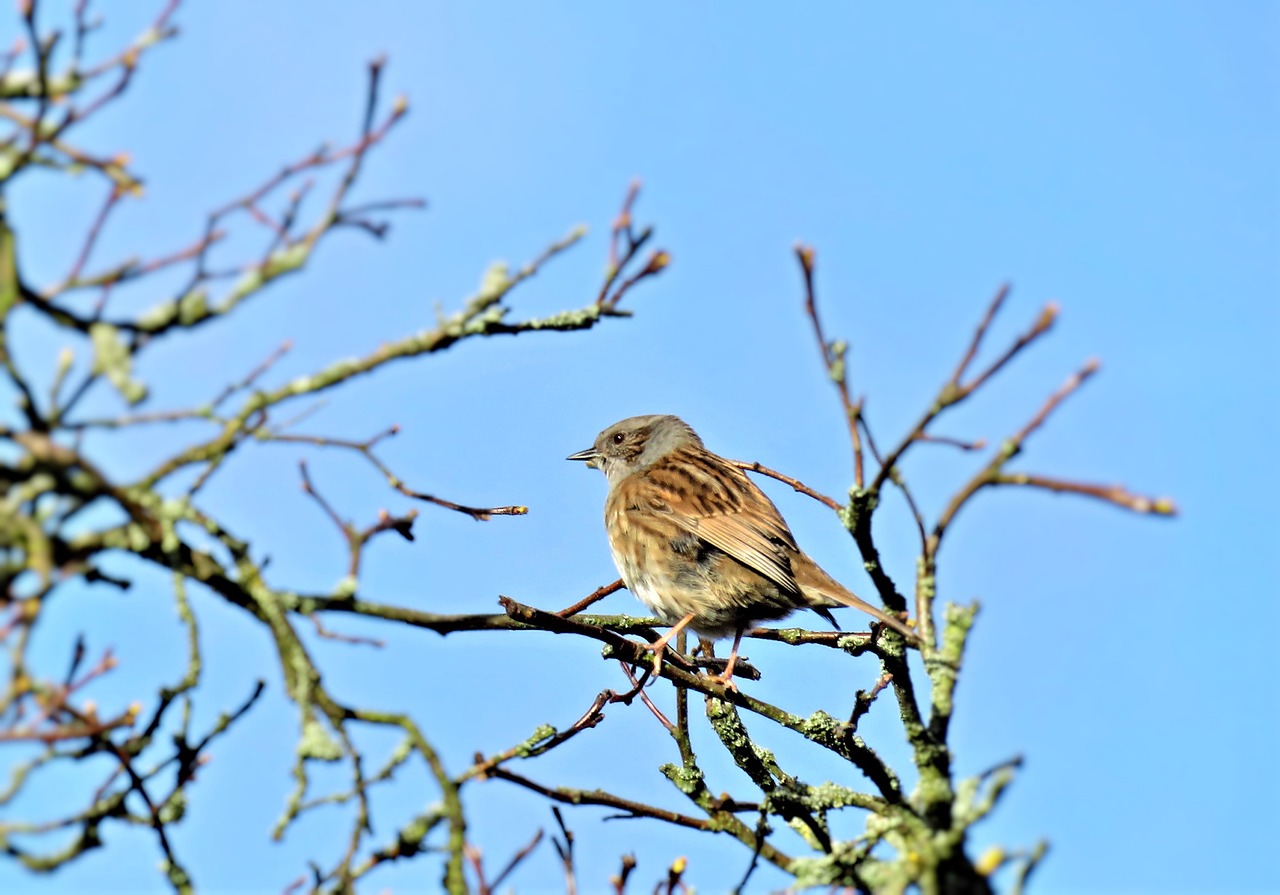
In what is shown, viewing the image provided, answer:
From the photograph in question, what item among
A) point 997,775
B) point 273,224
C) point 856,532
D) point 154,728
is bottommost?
point 997,775

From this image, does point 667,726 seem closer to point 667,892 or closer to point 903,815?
point 667,892

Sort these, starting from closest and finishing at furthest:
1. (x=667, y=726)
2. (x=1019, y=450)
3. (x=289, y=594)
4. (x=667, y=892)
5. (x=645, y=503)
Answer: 1. (x=1019, y=450)
2. (x=289, y=594)
3. (x=667, y=892)
4. (x=667, y=726)
5. (x=645, y=503)

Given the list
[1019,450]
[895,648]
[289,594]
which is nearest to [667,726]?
[895,648]

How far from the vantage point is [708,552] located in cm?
669

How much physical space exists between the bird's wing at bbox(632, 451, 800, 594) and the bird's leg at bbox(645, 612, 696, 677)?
44 centimetres

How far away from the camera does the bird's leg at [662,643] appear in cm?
434

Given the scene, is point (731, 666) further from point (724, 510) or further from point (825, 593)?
point (724, 510)

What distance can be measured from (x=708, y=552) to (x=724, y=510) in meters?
0.35

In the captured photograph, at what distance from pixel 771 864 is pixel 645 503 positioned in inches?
132

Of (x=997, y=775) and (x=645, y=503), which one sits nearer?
(x=997, y=775)

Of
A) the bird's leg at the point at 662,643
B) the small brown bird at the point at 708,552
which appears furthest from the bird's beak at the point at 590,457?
the bird's leg at the point at 662,643

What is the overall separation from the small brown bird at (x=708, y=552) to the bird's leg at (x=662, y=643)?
2 centimetres

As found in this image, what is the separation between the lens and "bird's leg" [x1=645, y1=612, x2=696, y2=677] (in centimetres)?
434

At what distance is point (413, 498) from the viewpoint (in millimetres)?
3332
